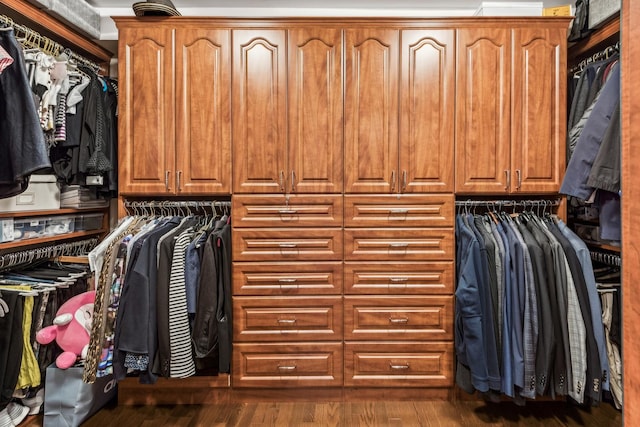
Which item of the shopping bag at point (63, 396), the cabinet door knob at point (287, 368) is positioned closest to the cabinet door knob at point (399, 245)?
the cabinet door knob at point (287, 368)

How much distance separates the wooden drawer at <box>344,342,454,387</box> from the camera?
219cm

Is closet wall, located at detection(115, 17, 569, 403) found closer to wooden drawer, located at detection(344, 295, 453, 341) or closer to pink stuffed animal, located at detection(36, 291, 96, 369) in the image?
wooden drawer, located at detection(344, 295, 453, 341)

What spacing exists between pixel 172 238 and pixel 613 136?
2.10 metres

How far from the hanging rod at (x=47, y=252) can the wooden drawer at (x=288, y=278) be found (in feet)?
3.71

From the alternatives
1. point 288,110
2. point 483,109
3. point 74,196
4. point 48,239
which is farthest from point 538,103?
point 48,239

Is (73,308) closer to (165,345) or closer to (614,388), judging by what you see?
(165,345)

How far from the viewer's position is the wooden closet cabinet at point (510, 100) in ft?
7.09

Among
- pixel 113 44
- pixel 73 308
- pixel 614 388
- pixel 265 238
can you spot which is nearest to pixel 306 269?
pixel 265 238

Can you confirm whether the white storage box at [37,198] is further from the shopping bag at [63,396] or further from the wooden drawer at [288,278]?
the wooden drawer at [288,278]

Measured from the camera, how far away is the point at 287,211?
219cm

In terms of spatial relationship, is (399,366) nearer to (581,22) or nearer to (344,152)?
(344,152)

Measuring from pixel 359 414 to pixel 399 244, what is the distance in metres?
0.97

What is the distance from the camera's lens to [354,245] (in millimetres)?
2197

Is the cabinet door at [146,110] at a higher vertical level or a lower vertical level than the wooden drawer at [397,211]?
higher
